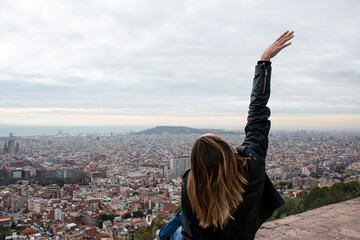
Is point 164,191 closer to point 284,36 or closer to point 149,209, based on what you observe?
point 149,209

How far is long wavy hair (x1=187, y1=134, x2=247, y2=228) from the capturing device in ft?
2.73

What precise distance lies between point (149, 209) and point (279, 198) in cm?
1792

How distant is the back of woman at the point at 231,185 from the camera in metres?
0.84

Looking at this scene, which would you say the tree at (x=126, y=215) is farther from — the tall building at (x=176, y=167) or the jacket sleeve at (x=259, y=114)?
the jacket sleeve at (x=259, y=114)

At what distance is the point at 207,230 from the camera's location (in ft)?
2.91

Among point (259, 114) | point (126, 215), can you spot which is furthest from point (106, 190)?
point (259, 114)

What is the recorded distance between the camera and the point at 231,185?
2.74 feet

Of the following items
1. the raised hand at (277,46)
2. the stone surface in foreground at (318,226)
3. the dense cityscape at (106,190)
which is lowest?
the dense cityscape at (106,190)

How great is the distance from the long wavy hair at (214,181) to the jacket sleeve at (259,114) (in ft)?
0.46

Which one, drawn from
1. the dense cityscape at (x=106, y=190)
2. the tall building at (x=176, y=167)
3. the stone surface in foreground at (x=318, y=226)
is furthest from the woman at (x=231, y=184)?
the tall building at (x=176, y=167)

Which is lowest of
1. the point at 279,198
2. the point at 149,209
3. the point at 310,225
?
the point at 149,209

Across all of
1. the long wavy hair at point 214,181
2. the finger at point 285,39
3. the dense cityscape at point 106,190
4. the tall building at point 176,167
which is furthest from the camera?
the tall building at point 176,167

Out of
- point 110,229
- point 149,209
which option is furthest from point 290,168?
point 110,229

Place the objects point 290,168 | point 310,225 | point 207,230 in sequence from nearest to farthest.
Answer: point 207,230, point 310,225, point 290,168
